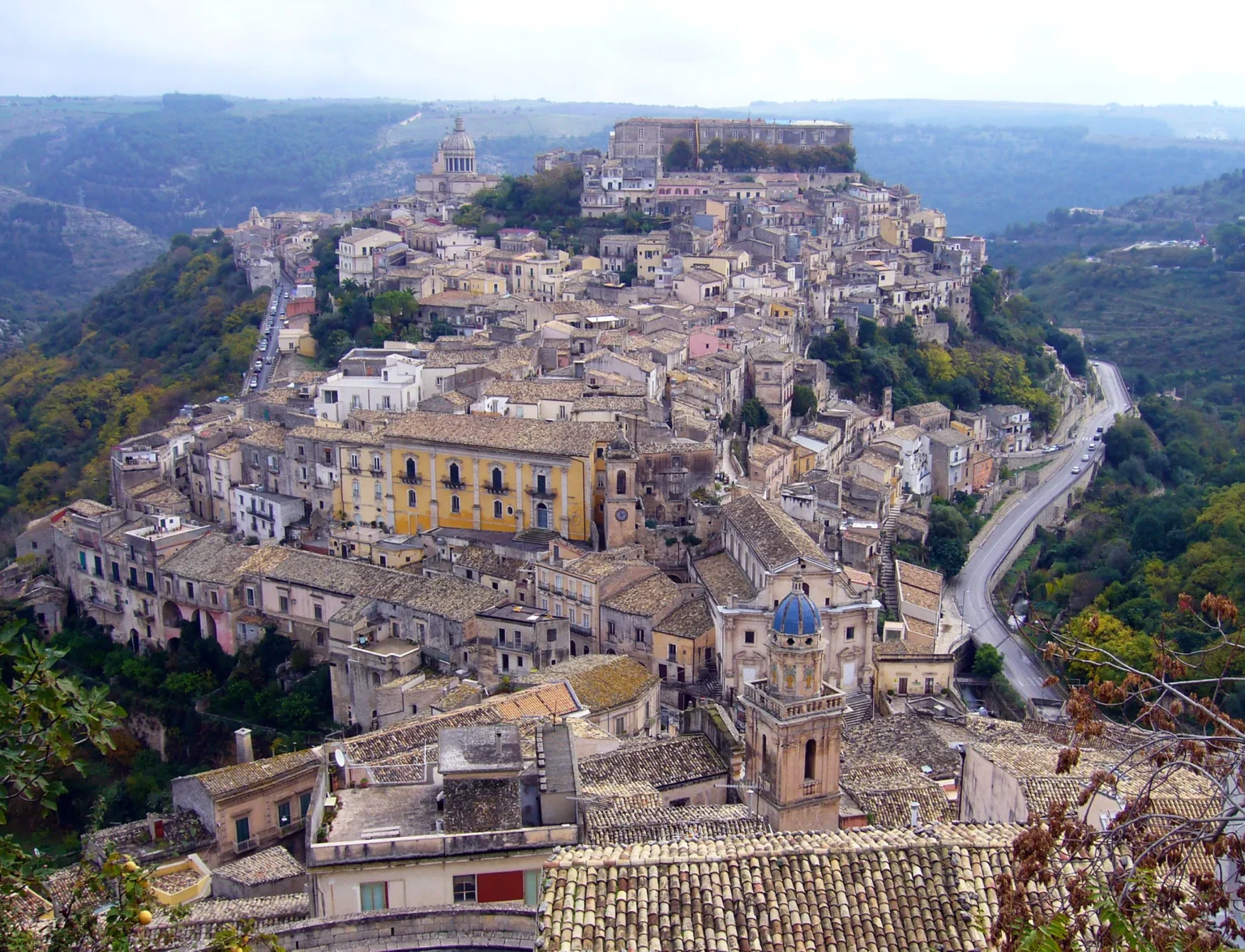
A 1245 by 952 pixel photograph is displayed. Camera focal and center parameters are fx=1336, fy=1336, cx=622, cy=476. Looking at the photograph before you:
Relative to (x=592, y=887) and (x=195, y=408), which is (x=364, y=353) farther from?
(x=592, y=887)

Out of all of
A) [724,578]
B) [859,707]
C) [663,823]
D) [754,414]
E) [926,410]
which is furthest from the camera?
[926,410]

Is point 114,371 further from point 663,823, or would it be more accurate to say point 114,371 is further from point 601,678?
point 663,823

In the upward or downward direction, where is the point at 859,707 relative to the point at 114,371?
downward

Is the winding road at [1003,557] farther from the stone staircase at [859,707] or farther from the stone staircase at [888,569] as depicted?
Result: the stone staircase at [859,707]

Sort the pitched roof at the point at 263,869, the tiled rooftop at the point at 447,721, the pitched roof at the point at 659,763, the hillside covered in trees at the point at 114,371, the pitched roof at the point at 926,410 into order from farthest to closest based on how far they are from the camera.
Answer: the pitched roof at the point at 926,410, the hillside covered in trees at the point at 114,371, the tiled rooftop at the point at 447,721, the pitched roof at the point at 659,763, the pitched roof at the point at 263,869

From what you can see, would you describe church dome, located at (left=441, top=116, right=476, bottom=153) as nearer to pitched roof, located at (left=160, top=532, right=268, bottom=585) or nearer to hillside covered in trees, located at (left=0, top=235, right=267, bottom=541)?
hillside covered in trees, located at (left=0, top=235, right=267, bottom=541)

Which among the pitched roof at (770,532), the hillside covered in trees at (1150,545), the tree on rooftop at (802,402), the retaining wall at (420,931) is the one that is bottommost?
the hillside covered in trees at (1150,545)

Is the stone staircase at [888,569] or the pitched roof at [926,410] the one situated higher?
the pitched roof at [926,410]

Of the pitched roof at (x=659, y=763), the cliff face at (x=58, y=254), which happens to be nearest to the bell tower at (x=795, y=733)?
the pitched roof at (x=659, y=763)

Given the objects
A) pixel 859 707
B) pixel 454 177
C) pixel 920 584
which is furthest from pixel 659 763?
pixel 454 177
